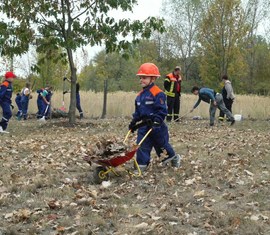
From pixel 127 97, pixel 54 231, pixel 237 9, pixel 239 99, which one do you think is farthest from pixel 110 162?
pixel 237 9

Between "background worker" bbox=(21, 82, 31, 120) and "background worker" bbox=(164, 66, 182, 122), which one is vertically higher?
"background worker" bbox=(164, 66, 182, 122)

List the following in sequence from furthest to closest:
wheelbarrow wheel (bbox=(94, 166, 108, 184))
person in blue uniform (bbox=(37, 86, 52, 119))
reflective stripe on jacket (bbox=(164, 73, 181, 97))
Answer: person in blue uniform (bbox=(37, 86, 52, 119)) → reflective stripe on jacket (bbox=(164, 73, 181, 97)) → wheelbarrow wheel (bbox=(94, 166, 108, 184))

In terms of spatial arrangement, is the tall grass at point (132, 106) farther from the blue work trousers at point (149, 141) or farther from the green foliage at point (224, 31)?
the blue work trousers at point (149, 141)

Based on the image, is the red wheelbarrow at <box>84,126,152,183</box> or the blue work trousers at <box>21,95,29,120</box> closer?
the red wheelbarrow at <box>84,126,152,183</box>

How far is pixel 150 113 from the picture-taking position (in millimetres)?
7578

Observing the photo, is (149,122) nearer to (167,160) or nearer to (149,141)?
(149,141)

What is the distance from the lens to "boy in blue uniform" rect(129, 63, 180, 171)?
743 centimetres

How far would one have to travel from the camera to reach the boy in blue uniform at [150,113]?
7.43 meters

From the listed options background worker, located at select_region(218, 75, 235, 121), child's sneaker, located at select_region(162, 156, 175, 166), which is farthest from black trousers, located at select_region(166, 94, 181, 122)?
child's sneaker, located at select_region(162, 156, 175, 166)

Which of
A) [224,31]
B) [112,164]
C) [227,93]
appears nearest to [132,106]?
[227,93]

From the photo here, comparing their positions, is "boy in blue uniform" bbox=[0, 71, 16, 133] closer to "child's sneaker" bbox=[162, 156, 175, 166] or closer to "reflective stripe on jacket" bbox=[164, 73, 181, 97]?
"reflective stripe on jacket" bbox=[164, 73, 181, 97]

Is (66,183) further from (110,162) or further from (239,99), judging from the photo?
(239,99)

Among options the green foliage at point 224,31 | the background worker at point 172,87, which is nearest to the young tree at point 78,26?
the background worker at point 172,87

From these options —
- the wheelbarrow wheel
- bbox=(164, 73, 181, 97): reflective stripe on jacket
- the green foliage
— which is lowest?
the wheelbarrow wheel
